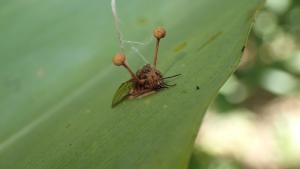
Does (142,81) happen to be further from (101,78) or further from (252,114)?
(252,114)

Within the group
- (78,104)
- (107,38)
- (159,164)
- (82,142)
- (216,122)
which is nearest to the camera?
(159,164)

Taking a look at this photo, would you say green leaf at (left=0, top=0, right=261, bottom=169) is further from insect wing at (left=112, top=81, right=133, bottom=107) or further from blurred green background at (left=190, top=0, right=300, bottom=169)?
blurred green background at (left=190, top=0, right=300, bottom=169)

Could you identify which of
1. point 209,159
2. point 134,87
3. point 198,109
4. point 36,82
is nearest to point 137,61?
point 134,87

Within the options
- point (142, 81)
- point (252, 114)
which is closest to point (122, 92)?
point (142, 81)

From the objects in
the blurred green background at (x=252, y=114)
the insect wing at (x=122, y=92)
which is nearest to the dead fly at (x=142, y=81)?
the insect wing at (x=122, y=92)

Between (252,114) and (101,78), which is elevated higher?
(101,78)

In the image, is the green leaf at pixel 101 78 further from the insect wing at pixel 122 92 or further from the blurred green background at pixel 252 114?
the blurred green background at pixel 252 114

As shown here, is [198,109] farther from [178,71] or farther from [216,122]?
[216,122]
